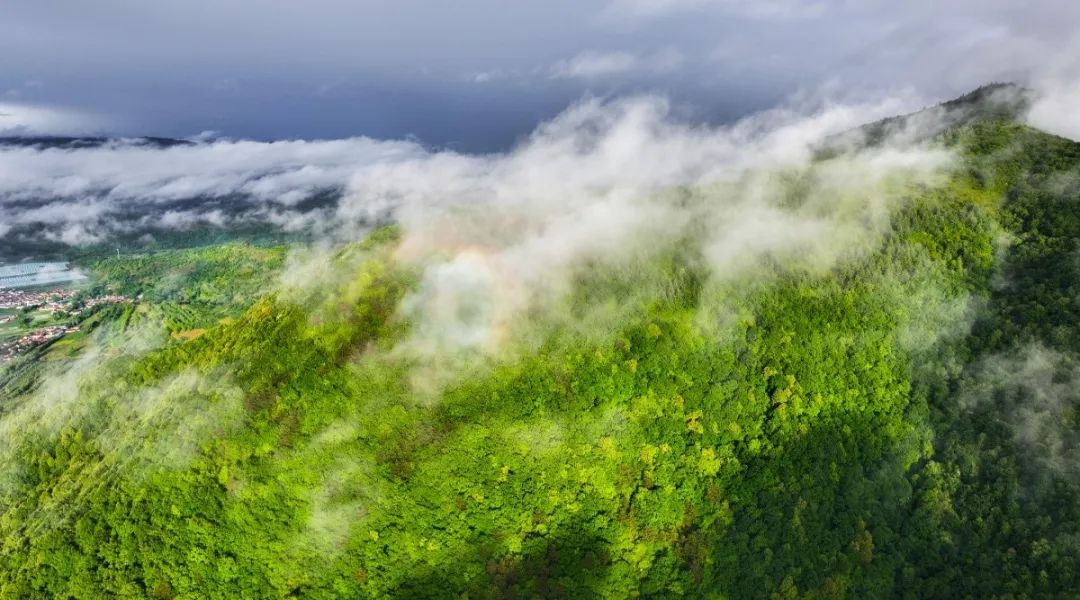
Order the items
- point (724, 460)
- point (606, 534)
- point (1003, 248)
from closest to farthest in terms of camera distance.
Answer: point (606, 534), point (724, 460), point (1003, 248)

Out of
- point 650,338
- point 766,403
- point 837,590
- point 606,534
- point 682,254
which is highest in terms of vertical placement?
point 682,254

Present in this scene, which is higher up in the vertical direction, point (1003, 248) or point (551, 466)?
point (1003, 248)

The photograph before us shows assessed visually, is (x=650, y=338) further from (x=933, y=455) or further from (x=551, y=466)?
(x=933, y=455)

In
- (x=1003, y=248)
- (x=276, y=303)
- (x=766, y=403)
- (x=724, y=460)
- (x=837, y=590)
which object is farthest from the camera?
(x=1003, y=248)

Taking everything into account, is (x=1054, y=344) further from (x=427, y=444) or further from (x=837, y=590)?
(x=427, y=444)

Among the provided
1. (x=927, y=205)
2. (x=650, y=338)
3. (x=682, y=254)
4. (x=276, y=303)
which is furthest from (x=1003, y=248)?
(x=276, y=303)

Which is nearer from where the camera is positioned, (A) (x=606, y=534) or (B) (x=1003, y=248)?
(A) (x=606, y=534)
